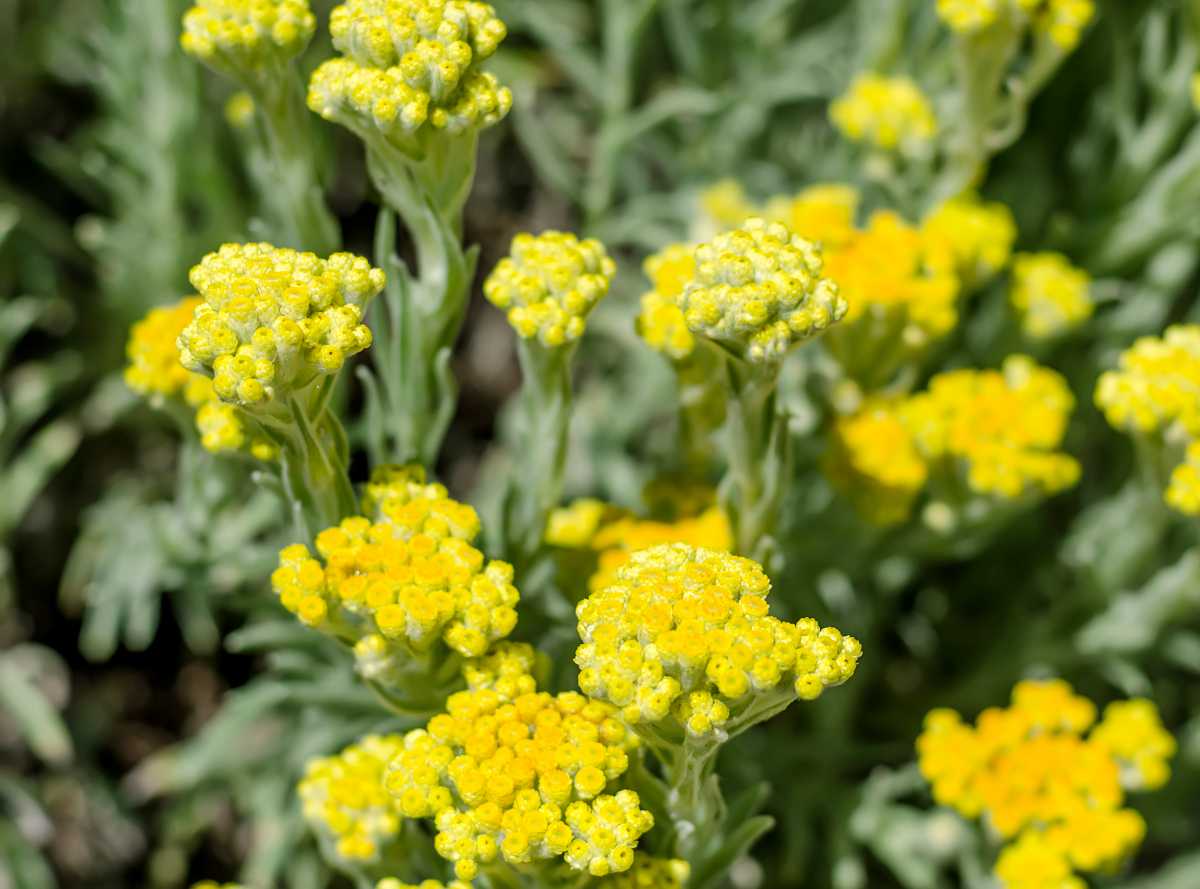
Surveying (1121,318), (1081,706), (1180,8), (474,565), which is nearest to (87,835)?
(474,565)

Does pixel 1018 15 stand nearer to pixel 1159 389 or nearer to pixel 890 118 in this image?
pixel 890 118

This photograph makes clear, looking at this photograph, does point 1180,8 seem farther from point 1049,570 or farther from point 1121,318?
point 1049,570

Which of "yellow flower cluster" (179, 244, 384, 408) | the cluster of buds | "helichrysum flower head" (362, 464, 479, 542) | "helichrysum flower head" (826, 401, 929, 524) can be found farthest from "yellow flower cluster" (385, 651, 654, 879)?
the cluster of buds

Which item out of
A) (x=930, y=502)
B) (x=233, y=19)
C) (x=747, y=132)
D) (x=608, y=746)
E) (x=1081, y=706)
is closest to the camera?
(x=608, y=746)

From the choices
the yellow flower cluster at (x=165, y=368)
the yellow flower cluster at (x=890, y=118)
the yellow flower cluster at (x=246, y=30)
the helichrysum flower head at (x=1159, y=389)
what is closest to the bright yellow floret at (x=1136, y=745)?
the helichrysum flower head at (x=1159, y=389)

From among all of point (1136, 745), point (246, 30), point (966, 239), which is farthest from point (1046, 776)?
point (246, 30)
